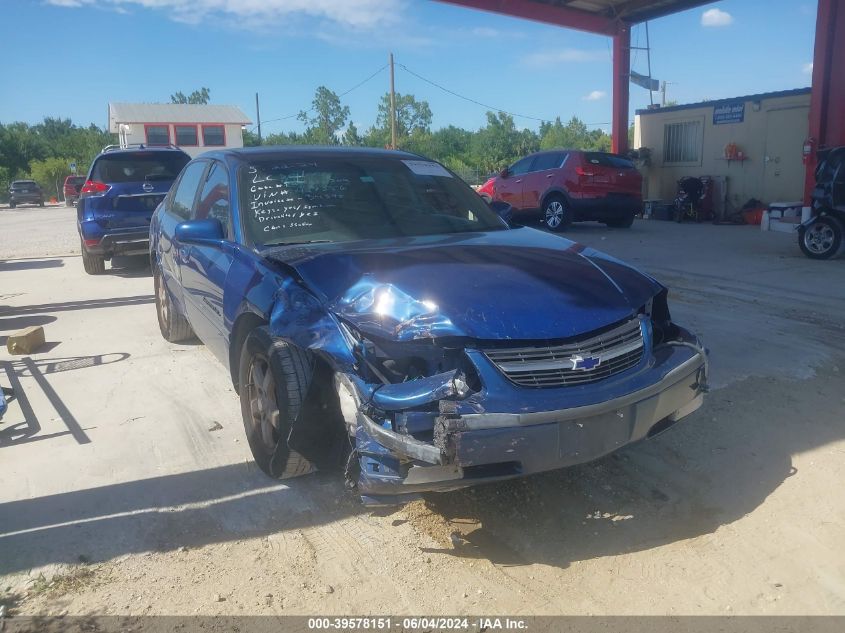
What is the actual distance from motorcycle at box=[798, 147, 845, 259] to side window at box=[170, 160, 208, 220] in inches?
344

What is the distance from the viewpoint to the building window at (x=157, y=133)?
4494cm

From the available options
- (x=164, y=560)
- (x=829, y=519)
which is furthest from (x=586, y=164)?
(x=164, y=560)

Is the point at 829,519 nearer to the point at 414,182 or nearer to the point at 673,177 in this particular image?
the point at 414,182

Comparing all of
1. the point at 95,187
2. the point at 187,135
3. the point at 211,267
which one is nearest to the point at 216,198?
the point at 211,267

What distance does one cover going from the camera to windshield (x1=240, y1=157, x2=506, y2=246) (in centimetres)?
404

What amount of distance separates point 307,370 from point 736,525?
2.07 meters

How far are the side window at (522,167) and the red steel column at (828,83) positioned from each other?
5326 millimetres

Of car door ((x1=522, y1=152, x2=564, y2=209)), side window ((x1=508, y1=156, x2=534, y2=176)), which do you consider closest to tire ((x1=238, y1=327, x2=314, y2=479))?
car door ((x1=522, y1=152, x2=564, y2=209))

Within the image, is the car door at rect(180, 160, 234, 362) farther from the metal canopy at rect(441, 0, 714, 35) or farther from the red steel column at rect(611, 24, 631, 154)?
the red steel column at rect(611, 24, 631, 154)

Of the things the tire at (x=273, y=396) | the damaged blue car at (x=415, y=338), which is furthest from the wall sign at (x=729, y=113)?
the tire at (x=273, y=396)

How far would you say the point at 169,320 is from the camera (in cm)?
615

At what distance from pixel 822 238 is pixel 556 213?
17.1 feet

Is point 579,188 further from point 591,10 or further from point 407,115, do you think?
point 407,115

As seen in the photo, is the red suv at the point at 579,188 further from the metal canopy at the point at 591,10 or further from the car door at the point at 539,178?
the metal canopy at the point at 591,10
